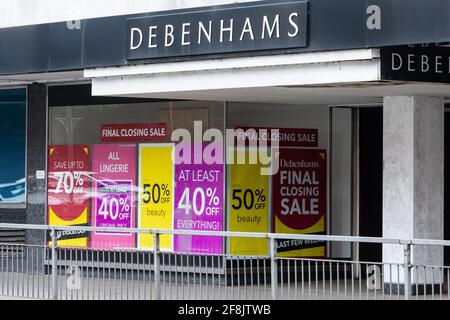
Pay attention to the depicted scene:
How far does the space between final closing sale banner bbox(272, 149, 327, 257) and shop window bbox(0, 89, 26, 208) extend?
504 centimetres

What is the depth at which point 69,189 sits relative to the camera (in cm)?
2027

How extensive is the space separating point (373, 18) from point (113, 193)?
6.87 metres

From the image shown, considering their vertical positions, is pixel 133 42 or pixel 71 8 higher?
pixel 71 8

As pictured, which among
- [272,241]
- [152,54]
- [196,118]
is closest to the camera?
[272,241]

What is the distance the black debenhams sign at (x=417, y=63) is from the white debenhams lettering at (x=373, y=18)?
30cm

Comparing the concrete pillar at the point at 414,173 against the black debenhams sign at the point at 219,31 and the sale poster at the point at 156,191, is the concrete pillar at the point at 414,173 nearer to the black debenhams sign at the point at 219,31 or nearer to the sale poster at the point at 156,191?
the black debenhams sign at the point at 219,31

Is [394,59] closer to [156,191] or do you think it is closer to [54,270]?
[54,270]

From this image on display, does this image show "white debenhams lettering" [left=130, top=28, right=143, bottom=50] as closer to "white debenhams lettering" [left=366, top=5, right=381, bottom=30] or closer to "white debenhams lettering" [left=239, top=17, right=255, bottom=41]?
"white debenhams lettering" [left=239, top=17, right=255, bottom=41]

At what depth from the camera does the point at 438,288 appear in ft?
42.1

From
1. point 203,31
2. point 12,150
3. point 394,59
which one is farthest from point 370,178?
point 12,150

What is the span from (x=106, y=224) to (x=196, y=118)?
251 centimetres

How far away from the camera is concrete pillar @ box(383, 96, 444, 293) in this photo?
16547mm
